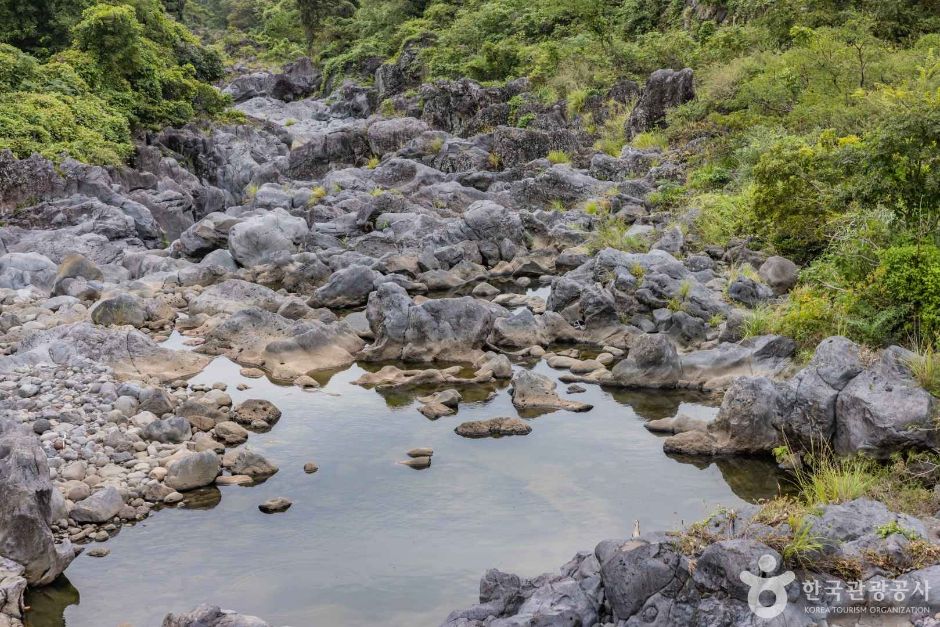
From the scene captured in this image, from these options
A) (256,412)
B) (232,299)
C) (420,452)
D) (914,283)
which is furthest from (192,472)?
(914,283)

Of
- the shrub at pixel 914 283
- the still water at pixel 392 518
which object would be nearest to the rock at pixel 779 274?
the shrub at pixel 914 283

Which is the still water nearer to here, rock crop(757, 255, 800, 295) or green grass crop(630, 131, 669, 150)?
rock crop(757, 255, 800, 295)

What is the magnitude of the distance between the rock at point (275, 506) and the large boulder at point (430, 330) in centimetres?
625

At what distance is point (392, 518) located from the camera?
1002 cm

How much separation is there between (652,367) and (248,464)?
739 cm

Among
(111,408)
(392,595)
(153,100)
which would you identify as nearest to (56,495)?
(111,408)

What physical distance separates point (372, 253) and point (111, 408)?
41.8 ft

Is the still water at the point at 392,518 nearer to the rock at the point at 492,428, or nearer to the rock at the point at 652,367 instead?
the rock at the point at 492,428

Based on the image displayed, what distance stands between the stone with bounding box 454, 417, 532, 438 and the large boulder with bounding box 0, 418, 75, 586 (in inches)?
233

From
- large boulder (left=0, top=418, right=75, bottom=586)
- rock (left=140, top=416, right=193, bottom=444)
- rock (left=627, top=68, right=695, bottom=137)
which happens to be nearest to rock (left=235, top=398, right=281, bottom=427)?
rock (left=140, top=416, right=193, bottom=444)

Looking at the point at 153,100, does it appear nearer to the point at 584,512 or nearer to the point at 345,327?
the point at 345,327

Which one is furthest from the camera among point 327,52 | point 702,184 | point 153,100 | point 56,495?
point 327,52

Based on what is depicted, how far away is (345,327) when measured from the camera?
56.1 feet

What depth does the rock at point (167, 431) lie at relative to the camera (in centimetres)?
1172
